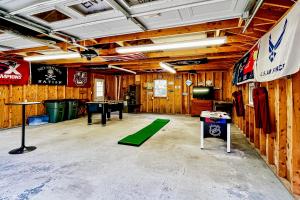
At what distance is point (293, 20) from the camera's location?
215cm

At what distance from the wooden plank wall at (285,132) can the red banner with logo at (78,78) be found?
8.63 m

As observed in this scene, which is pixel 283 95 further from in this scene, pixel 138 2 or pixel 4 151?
pixel 4 151

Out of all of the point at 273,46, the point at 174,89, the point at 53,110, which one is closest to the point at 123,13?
the point at 273,46

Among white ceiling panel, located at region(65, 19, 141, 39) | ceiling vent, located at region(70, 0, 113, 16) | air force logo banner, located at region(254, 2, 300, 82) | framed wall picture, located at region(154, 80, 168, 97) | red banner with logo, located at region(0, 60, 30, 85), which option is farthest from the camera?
framed wall picture, located at region(154, 80, 168, 97)

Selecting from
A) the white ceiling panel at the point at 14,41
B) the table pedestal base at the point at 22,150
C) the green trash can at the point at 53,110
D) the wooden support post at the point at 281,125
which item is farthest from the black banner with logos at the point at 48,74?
the wooden support post at the point at 281,125

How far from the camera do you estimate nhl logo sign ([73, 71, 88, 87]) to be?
943cm

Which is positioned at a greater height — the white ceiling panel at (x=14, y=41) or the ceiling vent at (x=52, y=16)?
the white ceiling panel at (x=14, y=41)

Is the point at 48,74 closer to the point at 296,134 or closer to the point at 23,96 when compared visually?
the point at 23,96

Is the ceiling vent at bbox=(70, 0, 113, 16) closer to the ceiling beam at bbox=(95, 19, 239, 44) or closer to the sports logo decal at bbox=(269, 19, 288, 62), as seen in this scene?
the ceiling beam at bbox=(95, 19, 239, 44)

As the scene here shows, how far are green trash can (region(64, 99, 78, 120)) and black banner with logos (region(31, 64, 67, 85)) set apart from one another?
114 cm

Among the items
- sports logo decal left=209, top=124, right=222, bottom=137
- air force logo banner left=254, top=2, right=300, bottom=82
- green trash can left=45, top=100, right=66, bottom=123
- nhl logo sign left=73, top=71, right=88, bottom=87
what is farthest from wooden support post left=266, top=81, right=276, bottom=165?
nhl logo sign left=73, top=71, right=88, bottom=87

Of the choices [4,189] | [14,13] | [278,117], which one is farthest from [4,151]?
[278,117]

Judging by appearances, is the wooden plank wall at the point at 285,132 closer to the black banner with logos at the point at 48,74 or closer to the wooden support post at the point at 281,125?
the wooden support post at the point at 281,125

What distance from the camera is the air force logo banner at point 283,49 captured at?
6.77 ft
